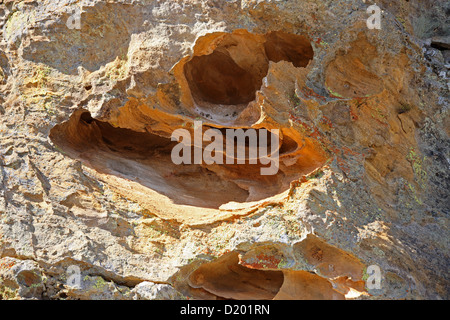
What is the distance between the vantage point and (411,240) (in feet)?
11.3

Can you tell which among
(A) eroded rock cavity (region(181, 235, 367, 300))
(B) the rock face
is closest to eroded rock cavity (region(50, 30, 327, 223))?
(B) the rock face

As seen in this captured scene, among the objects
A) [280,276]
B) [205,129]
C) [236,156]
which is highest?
[205,129]

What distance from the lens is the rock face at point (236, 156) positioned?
338cm

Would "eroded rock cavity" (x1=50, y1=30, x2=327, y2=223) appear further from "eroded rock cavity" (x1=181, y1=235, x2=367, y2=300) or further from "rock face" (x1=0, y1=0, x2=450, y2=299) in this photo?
"eroded rock cavity" (x1=181, y1=235, x2=367, y2=300)

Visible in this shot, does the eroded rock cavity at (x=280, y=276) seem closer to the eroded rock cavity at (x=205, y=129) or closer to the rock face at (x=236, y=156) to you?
the rock face at (x=236, y=156)

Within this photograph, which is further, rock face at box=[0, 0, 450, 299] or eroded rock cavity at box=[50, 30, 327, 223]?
eroded rock cavity at box=[50, 30, 327, 223]

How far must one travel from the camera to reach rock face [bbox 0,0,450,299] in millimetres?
3379

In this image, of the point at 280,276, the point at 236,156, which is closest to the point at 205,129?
the point at 236,156

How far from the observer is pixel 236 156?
150 inches

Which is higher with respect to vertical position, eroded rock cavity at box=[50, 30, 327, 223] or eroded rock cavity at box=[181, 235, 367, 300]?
eroded rock cavity at box=[50, 30, 327, 223]

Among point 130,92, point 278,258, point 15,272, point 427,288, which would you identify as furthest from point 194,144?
point 427,288

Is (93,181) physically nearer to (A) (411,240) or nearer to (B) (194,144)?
(B) (194,144)

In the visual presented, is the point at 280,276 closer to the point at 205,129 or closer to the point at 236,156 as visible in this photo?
the point at 236,156

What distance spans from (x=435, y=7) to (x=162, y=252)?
2.48m
